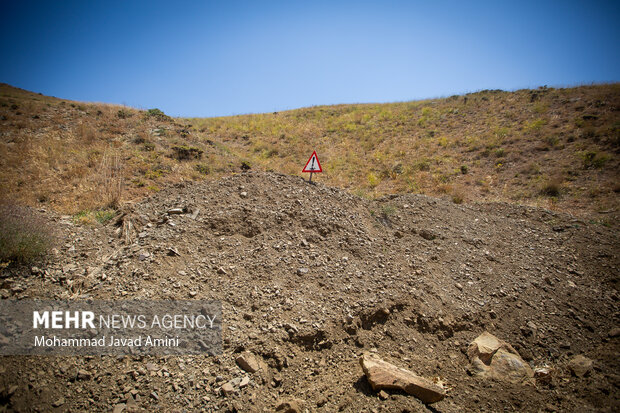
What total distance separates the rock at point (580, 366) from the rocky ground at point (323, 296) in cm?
3

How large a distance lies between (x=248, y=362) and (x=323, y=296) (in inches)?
62.1

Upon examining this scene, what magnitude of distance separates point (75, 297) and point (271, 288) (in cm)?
283

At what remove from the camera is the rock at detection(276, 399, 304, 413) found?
290 cm

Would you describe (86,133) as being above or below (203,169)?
above

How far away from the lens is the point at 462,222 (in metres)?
7.49

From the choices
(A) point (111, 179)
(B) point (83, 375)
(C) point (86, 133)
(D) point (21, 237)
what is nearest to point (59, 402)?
(B) point (83, 375)

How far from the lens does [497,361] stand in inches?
151

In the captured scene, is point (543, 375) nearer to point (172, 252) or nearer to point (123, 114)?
point (172, 252)

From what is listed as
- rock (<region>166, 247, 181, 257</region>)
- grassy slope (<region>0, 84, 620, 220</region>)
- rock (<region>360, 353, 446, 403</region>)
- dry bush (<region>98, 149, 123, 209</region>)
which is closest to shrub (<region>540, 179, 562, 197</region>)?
grassy slope (<region>0, 84, 620, 220</region>)

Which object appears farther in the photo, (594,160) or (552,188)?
(594,160)

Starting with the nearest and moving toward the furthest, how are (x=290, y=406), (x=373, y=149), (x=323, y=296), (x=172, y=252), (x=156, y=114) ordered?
(x=290, y=406) < (x=323, y=296) < (x=172, y=252) < (x=156, y=114) < (x=373, y=149)

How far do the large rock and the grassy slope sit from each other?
794 cm

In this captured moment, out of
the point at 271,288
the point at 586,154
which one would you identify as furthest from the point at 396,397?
the point at 586,154

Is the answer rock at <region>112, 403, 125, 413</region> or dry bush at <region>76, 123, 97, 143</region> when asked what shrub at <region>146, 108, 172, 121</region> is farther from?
rock at <region>112, 403, 125, 413</region>
